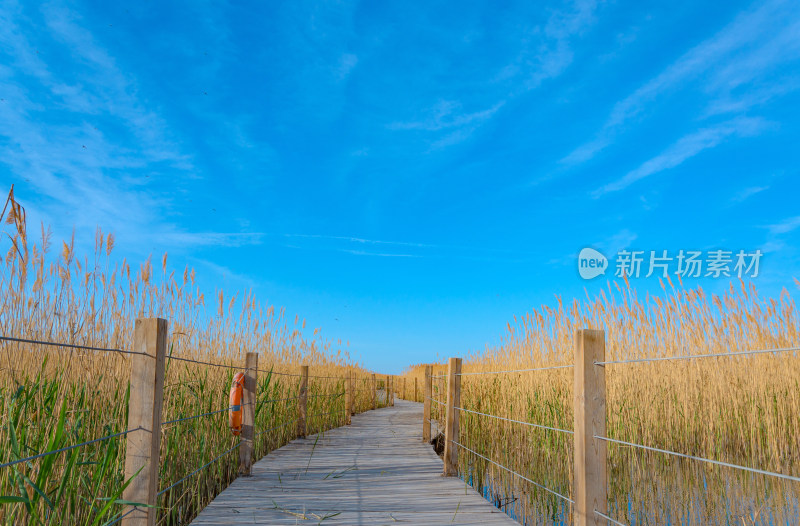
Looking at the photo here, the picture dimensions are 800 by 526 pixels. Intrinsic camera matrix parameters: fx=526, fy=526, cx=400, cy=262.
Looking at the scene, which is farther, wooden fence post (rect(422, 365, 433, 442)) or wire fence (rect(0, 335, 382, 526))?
wooden fence post (rect(422, 365, 433, 442))

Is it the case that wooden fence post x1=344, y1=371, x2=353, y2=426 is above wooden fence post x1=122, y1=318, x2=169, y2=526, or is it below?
below

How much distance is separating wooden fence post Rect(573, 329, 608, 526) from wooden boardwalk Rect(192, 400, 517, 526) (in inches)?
36.1

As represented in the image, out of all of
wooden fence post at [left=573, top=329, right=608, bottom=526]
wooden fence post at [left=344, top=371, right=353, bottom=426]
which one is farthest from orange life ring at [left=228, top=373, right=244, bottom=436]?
wooden fence post at [left=344, top=371, right=353, bottom=426]

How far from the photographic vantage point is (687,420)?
5.08m

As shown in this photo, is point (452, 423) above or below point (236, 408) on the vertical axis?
below

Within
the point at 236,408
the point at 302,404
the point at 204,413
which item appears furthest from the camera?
the point at 302,404

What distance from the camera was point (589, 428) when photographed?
8.54ft

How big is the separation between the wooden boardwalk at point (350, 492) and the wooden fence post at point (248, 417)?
0.16 m

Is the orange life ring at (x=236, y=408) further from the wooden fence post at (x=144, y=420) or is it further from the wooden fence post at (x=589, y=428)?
the wooden fence post at (x=589, y=428)

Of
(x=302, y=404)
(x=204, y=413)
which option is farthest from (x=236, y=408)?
(x=302, y=404)

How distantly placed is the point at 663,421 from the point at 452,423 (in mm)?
2046

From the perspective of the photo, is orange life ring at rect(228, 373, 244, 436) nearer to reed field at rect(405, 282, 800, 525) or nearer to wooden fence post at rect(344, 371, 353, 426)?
reed field at rect(405, 282, 800, 525)

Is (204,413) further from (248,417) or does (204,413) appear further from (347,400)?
(347,400)

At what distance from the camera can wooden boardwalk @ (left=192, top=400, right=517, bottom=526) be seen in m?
3.45
